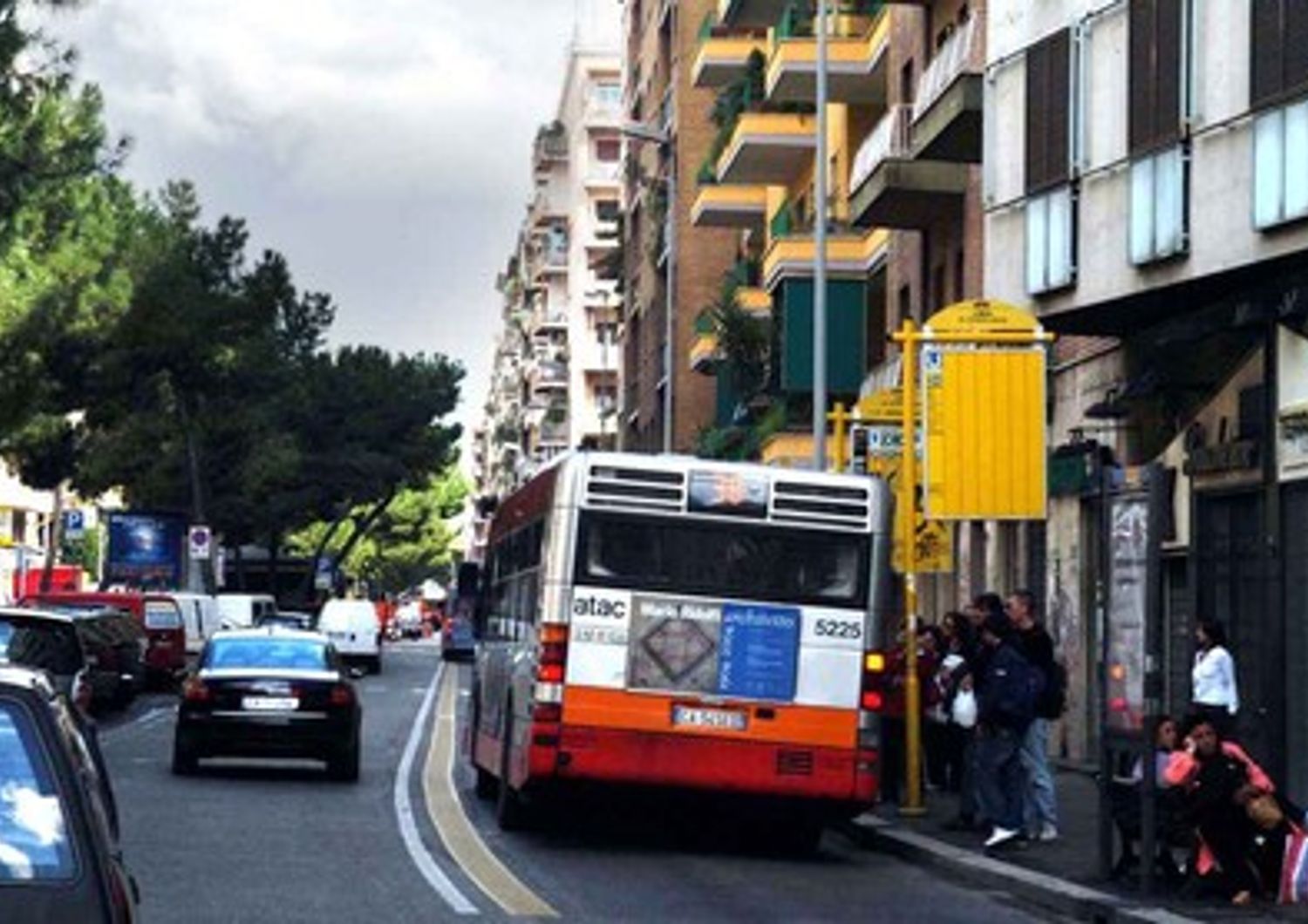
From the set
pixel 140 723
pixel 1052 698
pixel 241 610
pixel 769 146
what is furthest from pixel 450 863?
pixel 241 610

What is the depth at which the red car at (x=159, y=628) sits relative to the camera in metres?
55.4

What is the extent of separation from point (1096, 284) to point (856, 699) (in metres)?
7.62

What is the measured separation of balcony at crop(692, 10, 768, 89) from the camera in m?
64.6

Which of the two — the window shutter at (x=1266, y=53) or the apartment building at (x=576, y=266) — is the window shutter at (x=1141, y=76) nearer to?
the window shutter at (x=1266, y=53)

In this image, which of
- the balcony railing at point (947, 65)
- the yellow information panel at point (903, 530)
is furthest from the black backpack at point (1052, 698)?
the balcony railing at point (947, 65)

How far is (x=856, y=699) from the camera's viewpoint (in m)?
22.8

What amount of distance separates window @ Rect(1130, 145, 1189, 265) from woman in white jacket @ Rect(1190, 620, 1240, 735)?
370cm

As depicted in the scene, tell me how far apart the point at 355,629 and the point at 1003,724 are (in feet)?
175

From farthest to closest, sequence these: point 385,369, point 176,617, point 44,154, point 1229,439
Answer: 1. point 385,369
2. point 176,617
3. point 44,154
4. point 1229,439

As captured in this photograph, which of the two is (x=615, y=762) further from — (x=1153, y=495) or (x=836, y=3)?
(x=836, y=3)

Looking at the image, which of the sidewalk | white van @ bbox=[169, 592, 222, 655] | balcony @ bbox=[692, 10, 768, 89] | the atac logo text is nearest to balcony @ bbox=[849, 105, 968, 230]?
the sidewalk

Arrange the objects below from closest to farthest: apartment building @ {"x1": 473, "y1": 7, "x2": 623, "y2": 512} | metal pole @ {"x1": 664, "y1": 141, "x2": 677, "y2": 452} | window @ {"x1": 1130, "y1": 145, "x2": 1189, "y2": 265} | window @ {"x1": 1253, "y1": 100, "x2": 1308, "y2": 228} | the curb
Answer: the curb
window @ {"x1": 1253, "y1": 100, "x2": 1308, "y2": 228}
window @ {"x1": 1130, "y1": 145, "x2": 1189, "y2": 265}
metal pole @ {"x1": 664, "y1": 141, "x2": 677, "y2": 452}
apartment building @ {"x1": 473, "y1": 7, "x2": 623, "y2": 512}

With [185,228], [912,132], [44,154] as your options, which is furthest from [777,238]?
[185,228]

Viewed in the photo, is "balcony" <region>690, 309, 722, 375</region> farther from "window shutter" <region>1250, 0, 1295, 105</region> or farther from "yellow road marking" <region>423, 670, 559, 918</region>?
"window shutter" <region>1250, 0, 1295, 105</region>
